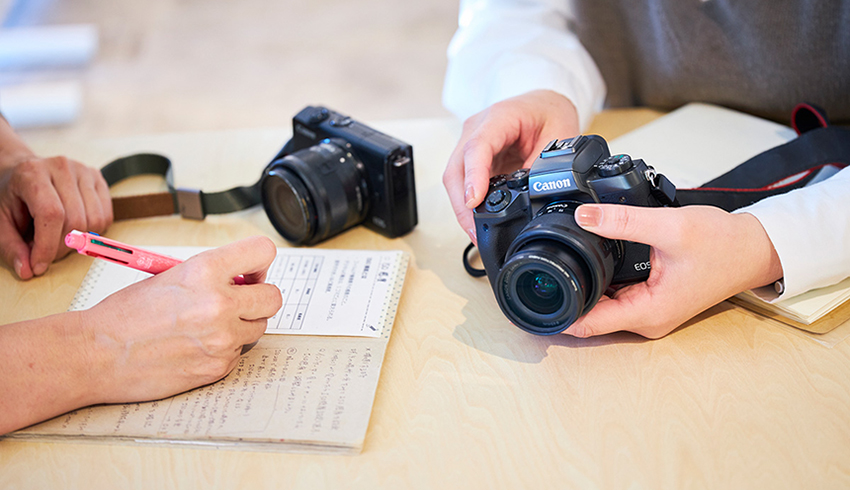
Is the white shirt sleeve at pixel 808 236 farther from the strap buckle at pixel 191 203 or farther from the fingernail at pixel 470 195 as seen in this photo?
the strap buckle at pixel 191 203

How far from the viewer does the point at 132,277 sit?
970 millimetres

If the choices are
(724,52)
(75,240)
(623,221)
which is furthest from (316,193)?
(724,52)

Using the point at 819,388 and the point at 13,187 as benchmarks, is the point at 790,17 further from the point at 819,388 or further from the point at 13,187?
the point at 13,187

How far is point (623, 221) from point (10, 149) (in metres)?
0.95

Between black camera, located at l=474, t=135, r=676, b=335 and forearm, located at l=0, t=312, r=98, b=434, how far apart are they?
0.44m

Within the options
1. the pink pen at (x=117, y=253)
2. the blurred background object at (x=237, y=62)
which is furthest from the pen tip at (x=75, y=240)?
the blurred background object at (x=237, y=62)

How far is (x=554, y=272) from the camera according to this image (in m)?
0.67

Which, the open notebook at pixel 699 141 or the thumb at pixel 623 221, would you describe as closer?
the thumb at pixel 623 221

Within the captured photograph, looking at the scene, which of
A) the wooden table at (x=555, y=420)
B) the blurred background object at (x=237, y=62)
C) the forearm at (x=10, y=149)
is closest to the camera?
the wooden table at (x=555, y=420)

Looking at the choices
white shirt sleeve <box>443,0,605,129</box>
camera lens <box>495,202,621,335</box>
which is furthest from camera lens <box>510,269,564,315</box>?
white shirt sleeve <box>443,0,605,129</box>

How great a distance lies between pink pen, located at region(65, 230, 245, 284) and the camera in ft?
2.42

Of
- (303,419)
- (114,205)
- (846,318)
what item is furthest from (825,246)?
(114,205)

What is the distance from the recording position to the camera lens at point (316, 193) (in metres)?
1.01

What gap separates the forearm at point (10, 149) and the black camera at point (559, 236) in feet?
2.45
